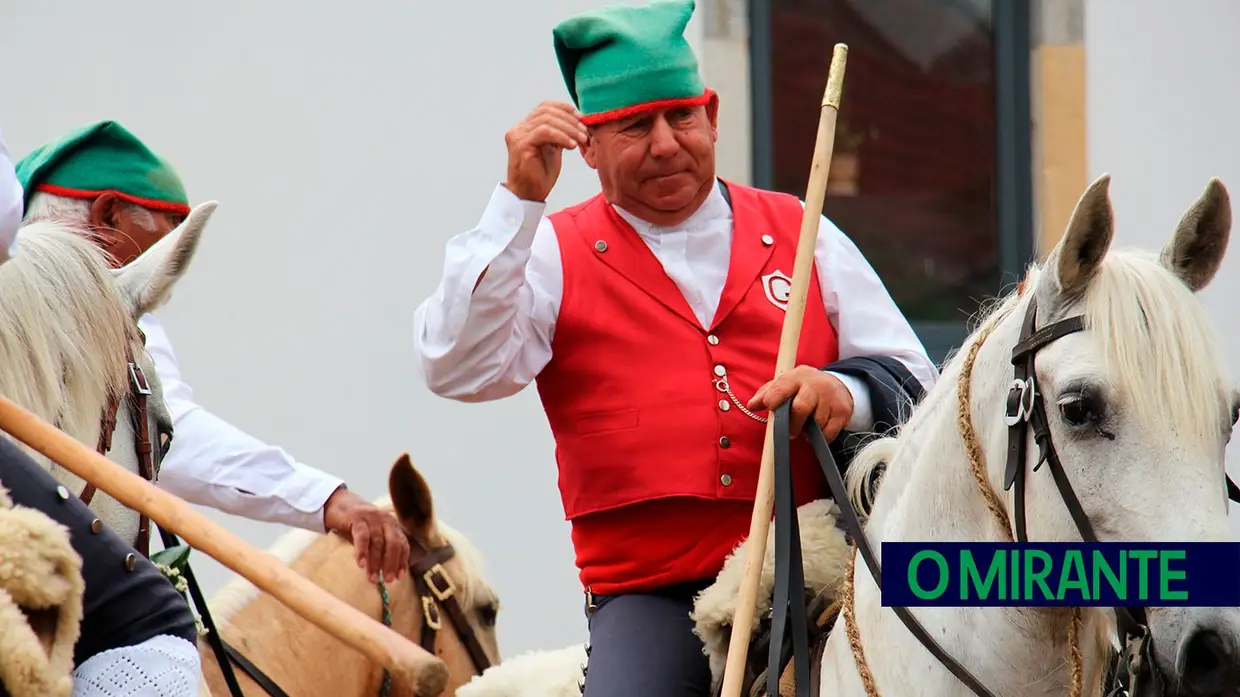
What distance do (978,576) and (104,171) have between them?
2.33m

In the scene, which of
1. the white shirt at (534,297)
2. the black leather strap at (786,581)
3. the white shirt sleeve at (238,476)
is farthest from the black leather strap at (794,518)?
the white shirt sleeve at (238,476)

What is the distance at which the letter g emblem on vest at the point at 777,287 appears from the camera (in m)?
2.91

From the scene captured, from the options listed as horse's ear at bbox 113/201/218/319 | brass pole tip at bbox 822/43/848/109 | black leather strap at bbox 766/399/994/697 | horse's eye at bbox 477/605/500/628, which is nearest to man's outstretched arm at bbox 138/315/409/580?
horse's eye at bbox 477/605/500/628

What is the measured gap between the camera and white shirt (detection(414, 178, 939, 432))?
2756 millimetres

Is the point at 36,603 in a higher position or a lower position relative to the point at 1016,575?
higher

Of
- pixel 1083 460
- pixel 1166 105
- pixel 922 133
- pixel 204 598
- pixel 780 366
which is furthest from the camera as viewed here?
pixel 922 133

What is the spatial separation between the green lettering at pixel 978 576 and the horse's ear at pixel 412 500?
1604 millimetres

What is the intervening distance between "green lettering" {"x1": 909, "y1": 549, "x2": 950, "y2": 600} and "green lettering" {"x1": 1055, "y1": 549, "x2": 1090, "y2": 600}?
0.20 metres

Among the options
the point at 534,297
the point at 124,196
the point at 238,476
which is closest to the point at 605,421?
the point at 534,297

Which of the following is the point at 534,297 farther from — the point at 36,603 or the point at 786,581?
the point at 36,603

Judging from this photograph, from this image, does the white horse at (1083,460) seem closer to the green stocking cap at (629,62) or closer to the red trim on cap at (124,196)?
the green stocking cap at (629,62)

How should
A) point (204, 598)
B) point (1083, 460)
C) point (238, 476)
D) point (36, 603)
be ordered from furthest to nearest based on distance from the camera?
1. point (238, 476)
2. point (204, 598)
3. point (1083, 460)
4. point (36, 603)

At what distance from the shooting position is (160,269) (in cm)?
273

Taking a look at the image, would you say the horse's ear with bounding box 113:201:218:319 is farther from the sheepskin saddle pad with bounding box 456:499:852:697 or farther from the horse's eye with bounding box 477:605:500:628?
the horse's eye with bounding box 477:605:500:628
